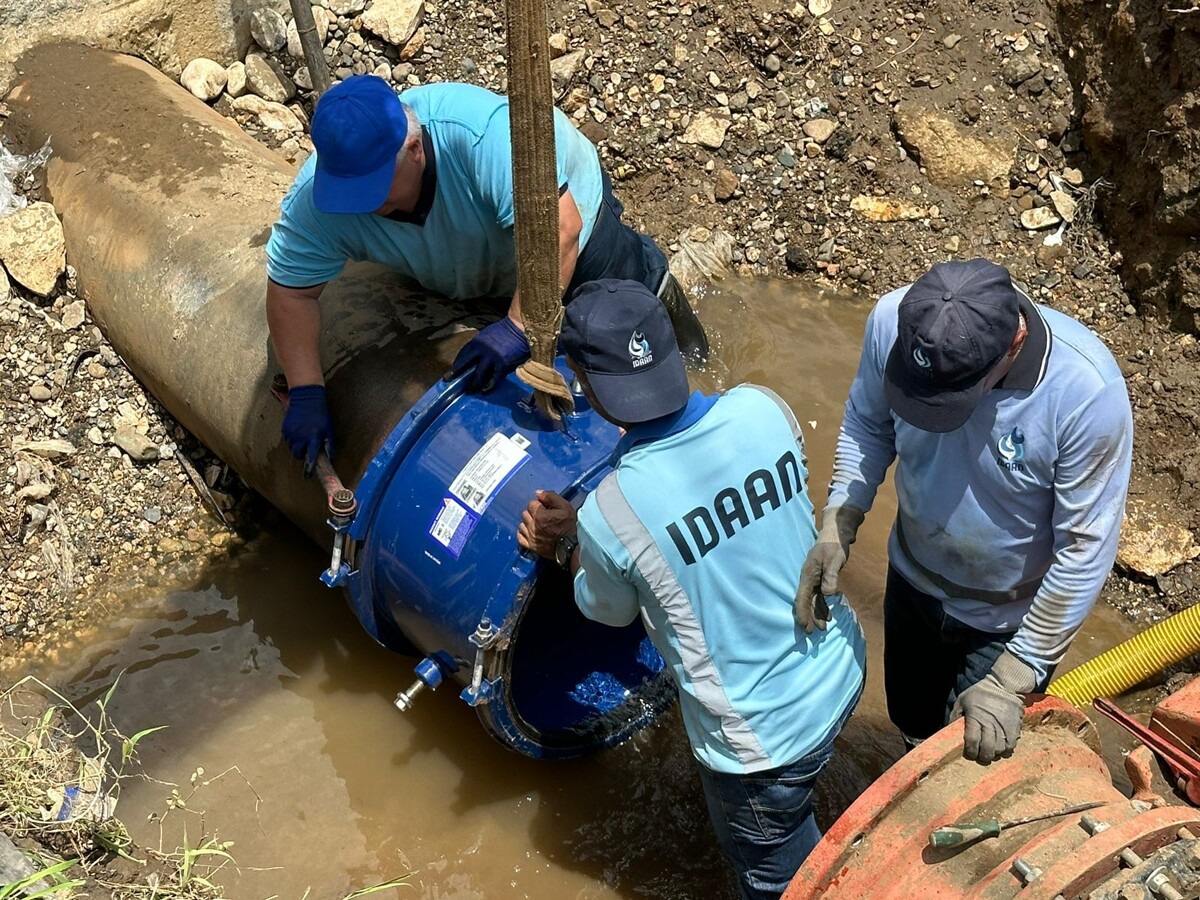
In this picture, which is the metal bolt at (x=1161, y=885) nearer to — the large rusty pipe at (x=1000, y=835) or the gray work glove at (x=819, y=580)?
the large rusty pipe at (x=1000, y=835)

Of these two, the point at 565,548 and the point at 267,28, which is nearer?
the point at 565,548

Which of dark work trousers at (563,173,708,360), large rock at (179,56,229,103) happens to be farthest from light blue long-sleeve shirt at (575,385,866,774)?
large rock at (179,56,229,103)

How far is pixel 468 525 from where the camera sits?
9.89 feet

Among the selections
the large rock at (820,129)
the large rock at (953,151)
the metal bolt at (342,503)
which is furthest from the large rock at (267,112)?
the large rock at (953,151)

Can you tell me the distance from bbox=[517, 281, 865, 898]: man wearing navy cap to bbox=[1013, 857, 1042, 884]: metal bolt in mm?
544

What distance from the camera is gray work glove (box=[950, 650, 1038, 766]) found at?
2.21 m

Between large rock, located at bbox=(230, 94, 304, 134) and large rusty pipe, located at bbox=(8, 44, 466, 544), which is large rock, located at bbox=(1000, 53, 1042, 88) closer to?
large rusty pipe, located at bbox=(8, 44, 466, 544)

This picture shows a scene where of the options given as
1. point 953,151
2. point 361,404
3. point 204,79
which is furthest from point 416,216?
point 953,151

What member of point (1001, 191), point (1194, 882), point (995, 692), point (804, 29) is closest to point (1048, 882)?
point (1194, 882)

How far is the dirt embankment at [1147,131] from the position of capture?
4.40 m

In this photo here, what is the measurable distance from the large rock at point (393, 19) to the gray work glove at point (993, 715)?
4.08 metres

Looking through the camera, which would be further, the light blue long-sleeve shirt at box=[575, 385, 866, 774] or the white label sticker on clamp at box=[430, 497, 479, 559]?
the white label sticker on clamp at box=[430, 497, 479, 559]

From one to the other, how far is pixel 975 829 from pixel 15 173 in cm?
406

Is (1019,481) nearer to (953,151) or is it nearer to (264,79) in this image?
(953,151)
